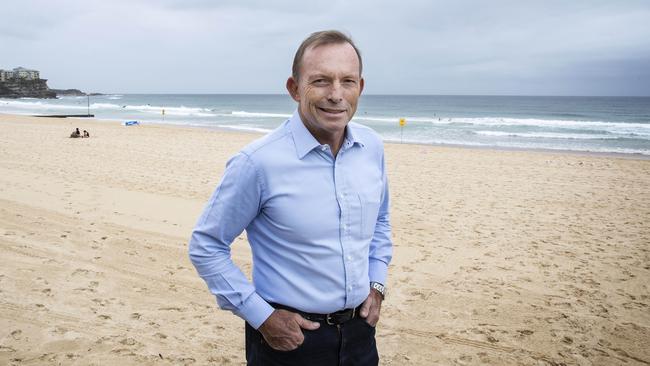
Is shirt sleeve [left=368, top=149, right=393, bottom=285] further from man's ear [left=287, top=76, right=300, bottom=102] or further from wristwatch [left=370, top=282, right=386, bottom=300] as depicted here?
man's ear [left=287, top=76, right=300, bottom=102]

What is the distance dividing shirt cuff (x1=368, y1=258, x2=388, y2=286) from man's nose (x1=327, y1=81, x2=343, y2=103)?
2.78ft

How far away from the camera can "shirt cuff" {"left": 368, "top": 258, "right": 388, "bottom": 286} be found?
1.97m

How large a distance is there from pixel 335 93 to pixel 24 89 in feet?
422

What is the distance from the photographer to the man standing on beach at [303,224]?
60.0 inches

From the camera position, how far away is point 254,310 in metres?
1.55

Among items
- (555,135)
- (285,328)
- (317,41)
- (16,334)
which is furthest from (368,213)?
(555,135)

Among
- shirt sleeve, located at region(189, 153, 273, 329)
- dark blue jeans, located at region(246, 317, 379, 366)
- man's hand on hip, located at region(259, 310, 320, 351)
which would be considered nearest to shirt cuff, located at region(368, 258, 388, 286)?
dark blue jeans, located at region(246, 317, 379, 366)

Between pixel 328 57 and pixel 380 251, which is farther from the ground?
pixel 328 57

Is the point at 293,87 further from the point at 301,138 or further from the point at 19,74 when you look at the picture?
the point at 19,74

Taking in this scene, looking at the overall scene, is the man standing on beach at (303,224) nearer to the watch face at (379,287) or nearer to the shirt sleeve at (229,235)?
the shirt sleeve at (229,235)

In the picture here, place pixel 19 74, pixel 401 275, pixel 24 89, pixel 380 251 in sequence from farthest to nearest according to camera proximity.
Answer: pixel 19 74, pixel 24 89, pixel 401 275, pixel 380 251

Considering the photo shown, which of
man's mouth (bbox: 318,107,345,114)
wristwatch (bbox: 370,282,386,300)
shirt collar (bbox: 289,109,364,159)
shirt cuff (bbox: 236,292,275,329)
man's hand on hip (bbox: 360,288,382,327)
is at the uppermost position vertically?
man's mouth (bbox: 318,107,345,114)

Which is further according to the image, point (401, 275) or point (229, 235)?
point (401, 275)

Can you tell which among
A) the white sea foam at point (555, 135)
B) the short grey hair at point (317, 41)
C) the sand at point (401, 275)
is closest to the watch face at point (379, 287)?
the short grey hair at point (317, 41)
